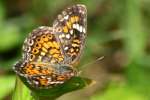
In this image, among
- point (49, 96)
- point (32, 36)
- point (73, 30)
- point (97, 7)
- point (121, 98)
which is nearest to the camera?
point (49, 96)

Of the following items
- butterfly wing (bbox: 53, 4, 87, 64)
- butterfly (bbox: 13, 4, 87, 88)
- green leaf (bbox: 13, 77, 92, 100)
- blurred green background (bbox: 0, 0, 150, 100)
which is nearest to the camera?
green leaf (bbox: 13, 77, 92, 100)

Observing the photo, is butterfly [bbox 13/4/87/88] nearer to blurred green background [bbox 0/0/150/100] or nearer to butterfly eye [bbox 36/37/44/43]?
butterfly eye [bbox 36/37/44/43]

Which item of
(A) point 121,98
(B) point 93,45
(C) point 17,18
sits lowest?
(A) point 121,98

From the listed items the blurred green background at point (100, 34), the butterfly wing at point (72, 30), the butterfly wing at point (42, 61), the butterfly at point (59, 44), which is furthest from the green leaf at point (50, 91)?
the blurred green background at point (100, 34)

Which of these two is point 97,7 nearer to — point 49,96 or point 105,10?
point 105,10

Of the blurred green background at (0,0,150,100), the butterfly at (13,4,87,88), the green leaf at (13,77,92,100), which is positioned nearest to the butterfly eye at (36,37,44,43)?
the butterfly at (13,4,87,88)

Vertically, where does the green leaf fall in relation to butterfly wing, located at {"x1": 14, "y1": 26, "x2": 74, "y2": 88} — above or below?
below

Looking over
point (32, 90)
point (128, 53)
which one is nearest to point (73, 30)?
point (32, 90)

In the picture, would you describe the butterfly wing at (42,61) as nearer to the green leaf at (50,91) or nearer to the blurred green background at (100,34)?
the green leaf at (50,91)
